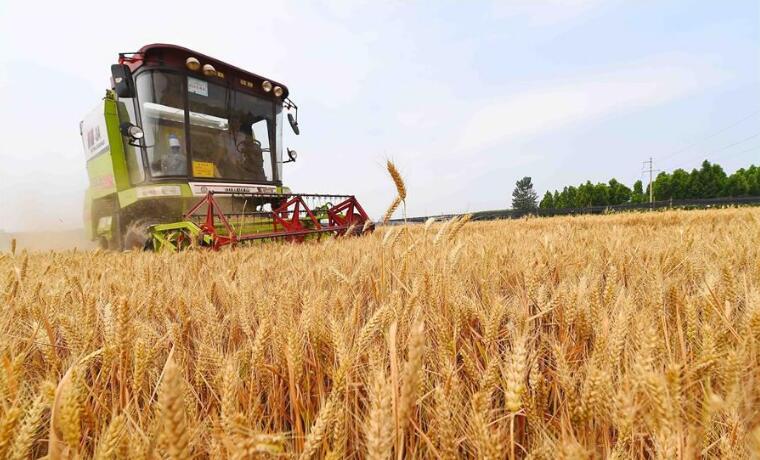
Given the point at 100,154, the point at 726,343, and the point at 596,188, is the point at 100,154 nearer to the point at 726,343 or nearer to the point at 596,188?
the point at 726,343

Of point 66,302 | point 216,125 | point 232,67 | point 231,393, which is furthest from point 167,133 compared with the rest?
point 231,393

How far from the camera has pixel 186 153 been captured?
17.1 ft

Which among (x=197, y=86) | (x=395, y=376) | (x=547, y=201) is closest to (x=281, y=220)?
(x=197, y=86)

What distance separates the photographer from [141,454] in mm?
383

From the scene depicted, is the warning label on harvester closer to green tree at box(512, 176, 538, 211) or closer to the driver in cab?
the driver in cab

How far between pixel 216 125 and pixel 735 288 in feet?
21.5

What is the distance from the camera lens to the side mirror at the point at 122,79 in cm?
436

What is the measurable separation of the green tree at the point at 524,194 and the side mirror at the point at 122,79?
73.3 meters

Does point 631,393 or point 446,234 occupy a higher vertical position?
point 446,234

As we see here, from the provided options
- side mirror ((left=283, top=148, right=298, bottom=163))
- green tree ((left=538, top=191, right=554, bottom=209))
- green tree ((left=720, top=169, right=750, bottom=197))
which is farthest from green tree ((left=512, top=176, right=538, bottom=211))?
side mirror ((left=283, top=148, right=298, bottom=163))

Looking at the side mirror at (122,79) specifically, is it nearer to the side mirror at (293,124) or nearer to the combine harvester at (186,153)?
the combine harvester at (186,153)

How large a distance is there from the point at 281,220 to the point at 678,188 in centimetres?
6044

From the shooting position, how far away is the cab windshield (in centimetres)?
503

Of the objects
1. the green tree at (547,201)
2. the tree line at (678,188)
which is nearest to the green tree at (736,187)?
the tree line at (678,188)
